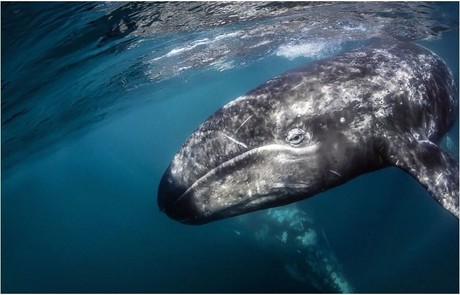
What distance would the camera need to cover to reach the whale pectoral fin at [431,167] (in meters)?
4.11

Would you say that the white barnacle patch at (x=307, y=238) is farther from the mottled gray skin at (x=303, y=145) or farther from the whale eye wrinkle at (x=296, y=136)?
the whale eye wrinkle at (x=296, y=136)

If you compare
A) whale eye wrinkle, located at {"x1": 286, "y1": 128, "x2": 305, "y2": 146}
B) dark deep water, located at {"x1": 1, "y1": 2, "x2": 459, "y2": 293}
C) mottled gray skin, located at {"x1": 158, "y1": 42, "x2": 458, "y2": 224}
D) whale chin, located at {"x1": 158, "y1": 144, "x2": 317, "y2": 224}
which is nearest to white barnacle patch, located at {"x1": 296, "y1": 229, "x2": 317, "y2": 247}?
dark deep water, located at {"x1": 1, "y1": 2, "x2": 459, "y2": 293}

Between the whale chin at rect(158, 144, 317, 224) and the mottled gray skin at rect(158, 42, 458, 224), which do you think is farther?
the whale chin at rect(158, 144, 317, 224)

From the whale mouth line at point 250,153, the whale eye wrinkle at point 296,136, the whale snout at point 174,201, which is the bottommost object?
the whale snout at point 174,201

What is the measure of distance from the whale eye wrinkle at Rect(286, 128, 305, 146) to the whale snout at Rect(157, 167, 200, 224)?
1659mm

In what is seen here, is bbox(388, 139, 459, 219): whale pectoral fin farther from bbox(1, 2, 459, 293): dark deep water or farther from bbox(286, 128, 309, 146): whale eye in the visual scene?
bbox(1, 2, 459, 293): dark deep water

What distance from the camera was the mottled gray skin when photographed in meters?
4.43

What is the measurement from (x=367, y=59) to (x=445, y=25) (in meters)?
20.3

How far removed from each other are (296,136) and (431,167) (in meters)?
1.72

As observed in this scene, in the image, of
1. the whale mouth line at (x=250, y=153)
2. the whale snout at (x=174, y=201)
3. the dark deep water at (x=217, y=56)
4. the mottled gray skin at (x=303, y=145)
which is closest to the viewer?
the mottled gray skin at (x=303, y=145)

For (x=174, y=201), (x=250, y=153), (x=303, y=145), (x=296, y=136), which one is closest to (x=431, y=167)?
(x=303, y=145)

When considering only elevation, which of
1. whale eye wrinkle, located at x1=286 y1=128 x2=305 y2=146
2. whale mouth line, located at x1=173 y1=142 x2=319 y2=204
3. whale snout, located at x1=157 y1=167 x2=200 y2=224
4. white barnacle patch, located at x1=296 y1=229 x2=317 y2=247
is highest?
whale eye wrinkle, located at x1=286 y1=128 x2=305 y2=146

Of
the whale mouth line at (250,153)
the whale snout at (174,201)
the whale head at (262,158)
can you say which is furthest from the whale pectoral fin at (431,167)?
the whale snout at (174,201)

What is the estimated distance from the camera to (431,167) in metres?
4.19
